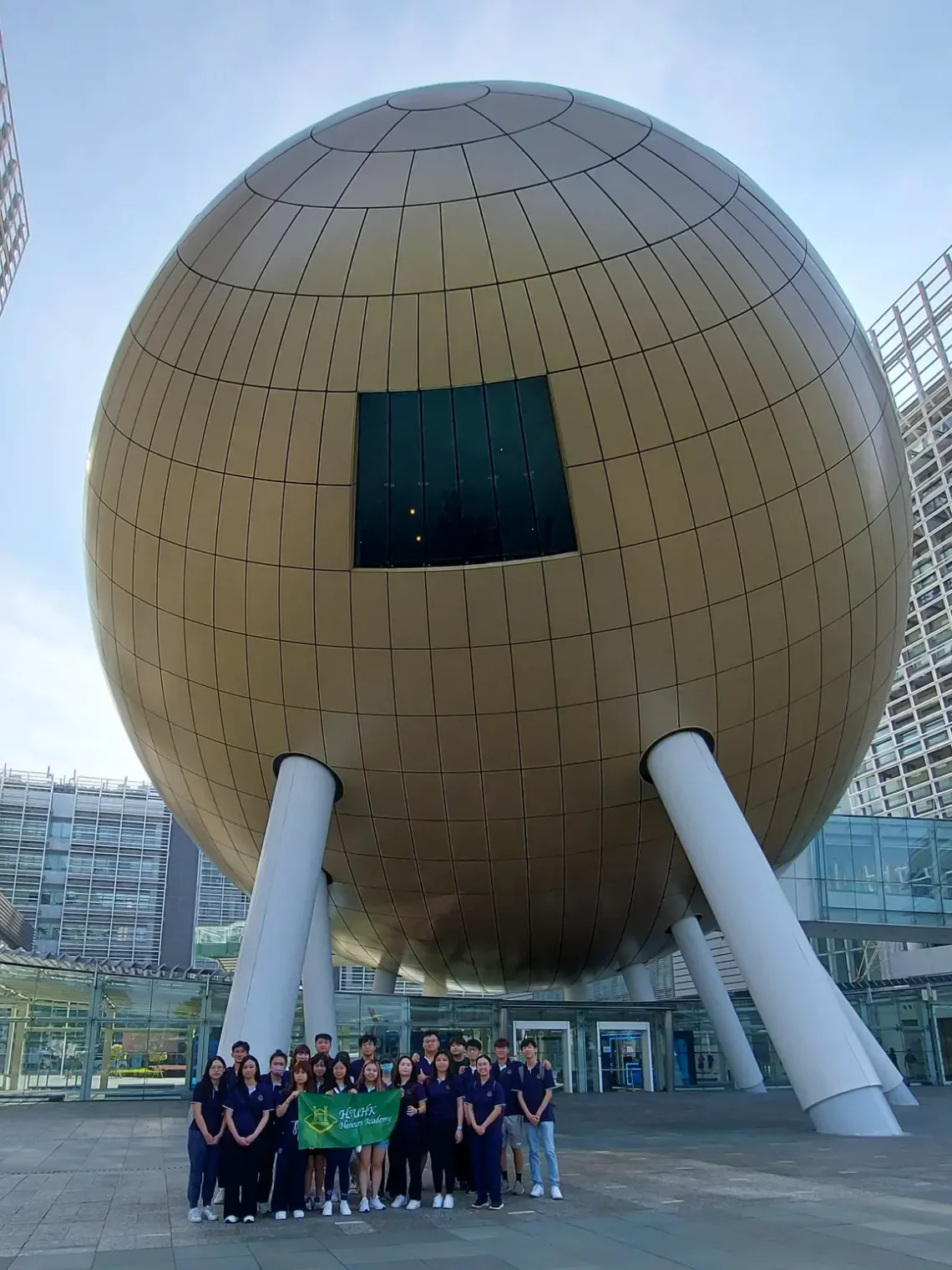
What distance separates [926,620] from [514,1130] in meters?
98.6

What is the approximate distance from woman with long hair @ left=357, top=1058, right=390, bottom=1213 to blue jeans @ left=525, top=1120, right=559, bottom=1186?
54.5 inches

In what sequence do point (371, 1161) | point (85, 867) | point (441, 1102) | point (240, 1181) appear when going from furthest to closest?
point (85, 867) < point (441, 1102) < point (371, 1161) < point (240, 1181)

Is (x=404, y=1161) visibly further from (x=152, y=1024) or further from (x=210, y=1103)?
(x=152, y=1024)

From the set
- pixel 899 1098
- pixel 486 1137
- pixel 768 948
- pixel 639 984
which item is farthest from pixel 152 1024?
pixel 486 1137

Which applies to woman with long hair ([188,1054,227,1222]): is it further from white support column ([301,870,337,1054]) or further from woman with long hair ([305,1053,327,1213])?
white support column ([301,870,337,1054])

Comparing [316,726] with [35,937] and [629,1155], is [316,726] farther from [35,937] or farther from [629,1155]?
[35,937]

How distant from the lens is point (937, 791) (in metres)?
95.3

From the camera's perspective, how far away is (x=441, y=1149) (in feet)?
32.5

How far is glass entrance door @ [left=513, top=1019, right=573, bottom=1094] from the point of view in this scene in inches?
1184

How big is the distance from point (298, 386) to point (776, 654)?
820 centimetres

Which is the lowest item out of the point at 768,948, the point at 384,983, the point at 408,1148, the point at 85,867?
the point at 408,1148

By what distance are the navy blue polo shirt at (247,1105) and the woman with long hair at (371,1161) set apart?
953mm

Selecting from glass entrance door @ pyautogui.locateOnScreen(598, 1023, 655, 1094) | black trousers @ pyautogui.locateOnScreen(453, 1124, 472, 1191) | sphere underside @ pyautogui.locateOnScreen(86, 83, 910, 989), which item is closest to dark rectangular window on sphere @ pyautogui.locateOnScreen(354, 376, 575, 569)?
sphere underside @ pyautogui.locateOnScreen(86, 83, 910, 989)

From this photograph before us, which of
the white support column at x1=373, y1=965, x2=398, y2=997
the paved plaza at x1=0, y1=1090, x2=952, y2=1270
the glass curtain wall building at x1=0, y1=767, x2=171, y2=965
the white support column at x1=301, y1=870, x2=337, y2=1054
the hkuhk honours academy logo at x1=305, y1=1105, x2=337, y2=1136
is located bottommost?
the paved plaza at x1=0, y1=1090, x2=952, y2=1270
